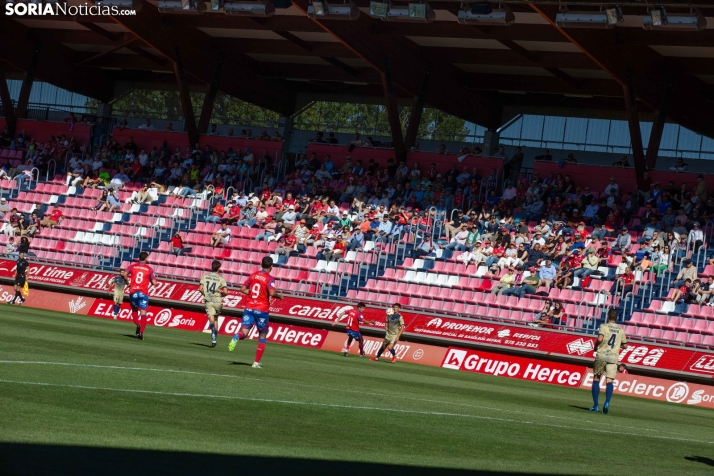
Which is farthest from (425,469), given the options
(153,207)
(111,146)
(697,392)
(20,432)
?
(111,146)

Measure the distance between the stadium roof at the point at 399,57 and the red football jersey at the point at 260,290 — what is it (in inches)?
635

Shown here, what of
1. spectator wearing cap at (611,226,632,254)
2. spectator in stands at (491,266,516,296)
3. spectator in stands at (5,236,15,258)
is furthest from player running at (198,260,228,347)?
spectator in stands at (5,236,15,258)

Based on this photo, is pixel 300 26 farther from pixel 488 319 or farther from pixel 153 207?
pixel 488 319

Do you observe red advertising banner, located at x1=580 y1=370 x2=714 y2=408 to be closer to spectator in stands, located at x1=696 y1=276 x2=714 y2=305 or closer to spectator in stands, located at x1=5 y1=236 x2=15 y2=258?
spectator in stands, located at x1=696 y1=276 x2=714 y2=305

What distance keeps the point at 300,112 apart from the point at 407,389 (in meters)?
33.7

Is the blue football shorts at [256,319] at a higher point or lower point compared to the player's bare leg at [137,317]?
higher

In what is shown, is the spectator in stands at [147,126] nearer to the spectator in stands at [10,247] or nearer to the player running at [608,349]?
the spectator in stands at [10,247]

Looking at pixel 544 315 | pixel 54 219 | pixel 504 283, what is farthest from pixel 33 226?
pixel 544 315

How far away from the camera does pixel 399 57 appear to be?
132 ft

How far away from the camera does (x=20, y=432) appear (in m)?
8.78

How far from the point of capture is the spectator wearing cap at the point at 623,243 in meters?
33.2

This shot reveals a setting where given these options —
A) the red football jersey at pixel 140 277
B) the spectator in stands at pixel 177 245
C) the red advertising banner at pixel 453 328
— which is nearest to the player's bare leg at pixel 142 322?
the red football jersey at pixel 140 277

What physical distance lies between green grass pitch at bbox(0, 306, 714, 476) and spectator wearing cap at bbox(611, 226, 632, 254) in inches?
511

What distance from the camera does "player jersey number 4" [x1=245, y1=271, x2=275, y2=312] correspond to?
17.7 metres
